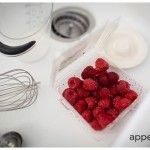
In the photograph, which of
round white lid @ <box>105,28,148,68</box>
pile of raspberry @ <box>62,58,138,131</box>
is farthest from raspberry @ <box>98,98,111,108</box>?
round white lid @ <box>105,28,148,68</box>

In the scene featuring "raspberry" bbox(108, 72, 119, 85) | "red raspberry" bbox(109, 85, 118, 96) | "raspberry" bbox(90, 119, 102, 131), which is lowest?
"raspberry" bbox(90, 119, 102, 131)

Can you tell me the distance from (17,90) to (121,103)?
8.7 inches

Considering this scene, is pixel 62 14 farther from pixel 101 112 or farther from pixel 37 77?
pixel 101 112

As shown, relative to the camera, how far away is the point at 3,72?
0.67m

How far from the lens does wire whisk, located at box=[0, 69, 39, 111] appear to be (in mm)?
633

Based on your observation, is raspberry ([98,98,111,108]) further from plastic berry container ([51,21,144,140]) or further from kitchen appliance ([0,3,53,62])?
kitchen appliance ([0,3,53,62])

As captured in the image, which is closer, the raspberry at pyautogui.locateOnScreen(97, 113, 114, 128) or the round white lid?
the raspberry at pyautogui.locateOnScreen(97, 113, 114, 128)

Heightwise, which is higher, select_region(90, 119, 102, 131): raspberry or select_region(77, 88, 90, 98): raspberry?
select_region(77, 88, 90, 98): raspberry

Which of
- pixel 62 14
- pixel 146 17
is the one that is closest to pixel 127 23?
pixel 146 17

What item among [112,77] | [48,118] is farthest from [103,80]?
[48,118]

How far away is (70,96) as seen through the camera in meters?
0.58

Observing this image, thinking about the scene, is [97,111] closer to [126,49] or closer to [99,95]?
[99,95]

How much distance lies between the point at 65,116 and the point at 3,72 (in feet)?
0.57

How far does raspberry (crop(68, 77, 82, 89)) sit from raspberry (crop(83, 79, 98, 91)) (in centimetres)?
1
